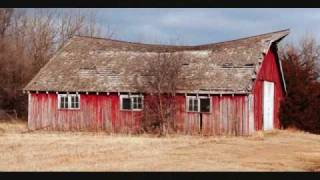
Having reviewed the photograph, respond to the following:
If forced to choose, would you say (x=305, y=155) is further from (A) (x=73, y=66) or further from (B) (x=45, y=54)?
(B) (x=45, y=54)

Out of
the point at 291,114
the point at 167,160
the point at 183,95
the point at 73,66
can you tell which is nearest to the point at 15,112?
the point at 73,66

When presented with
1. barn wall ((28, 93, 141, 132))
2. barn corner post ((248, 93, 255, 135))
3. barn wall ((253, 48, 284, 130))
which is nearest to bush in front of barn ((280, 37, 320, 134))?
barn wall ((253, 48, 284, 130))

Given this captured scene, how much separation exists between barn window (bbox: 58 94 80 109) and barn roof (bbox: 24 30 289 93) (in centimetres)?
48

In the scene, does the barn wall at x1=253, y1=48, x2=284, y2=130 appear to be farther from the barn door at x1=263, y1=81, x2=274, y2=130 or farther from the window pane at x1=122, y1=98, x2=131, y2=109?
→ the window pane at x1=122, y1=98, x2=131, y2=109

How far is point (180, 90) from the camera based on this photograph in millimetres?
31312

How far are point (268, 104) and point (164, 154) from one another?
14.5m

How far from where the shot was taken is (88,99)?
110 feet

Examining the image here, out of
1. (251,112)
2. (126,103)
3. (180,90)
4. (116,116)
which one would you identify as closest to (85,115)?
(116,116)

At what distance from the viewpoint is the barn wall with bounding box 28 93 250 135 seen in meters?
30.3

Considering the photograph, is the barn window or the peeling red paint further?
the barn window

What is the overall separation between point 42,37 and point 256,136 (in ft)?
129

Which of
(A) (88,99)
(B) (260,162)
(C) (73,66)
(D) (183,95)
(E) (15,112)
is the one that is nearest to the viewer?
(B) (260,162)

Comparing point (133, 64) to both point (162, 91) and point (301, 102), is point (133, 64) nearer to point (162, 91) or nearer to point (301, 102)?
point (162, 91)

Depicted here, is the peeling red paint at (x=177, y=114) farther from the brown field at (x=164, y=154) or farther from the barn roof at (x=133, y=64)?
the brown field at (x=164, y=154)
